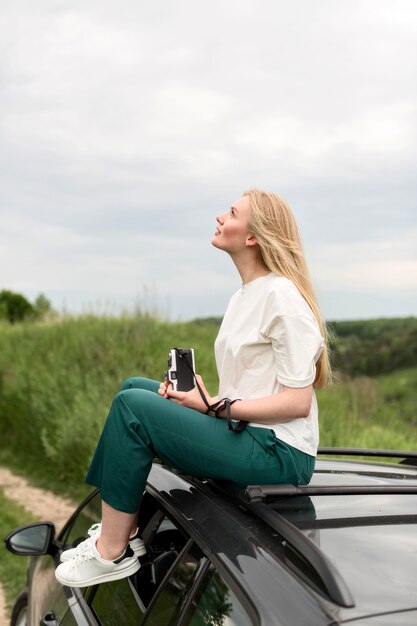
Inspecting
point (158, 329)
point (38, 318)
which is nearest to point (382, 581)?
point (158, 329)

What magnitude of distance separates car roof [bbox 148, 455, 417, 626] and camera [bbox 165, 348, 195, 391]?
376 mm

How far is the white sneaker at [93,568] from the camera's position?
241 centimetres

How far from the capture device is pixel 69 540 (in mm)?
3201

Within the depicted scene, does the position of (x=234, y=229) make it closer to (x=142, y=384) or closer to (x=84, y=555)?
(x=142, y=384)

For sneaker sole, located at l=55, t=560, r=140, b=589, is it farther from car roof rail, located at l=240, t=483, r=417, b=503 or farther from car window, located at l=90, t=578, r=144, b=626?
car roof rail, located at l=240, t=483, r=417, b=503

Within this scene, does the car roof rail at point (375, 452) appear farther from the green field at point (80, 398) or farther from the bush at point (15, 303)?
the bush at point (15, 303)

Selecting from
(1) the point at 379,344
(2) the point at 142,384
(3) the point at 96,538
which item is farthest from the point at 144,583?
(1) the point at 379,344

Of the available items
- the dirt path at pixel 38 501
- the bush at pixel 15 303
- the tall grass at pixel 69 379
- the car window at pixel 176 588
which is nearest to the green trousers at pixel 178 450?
the car window at pixel 176 588

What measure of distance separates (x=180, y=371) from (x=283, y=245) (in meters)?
0.60

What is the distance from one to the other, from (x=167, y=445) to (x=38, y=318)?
1681cm

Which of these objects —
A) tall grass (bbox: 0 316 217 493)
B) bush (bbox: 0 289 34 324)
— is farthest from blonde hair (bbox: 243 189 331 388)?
bush (bbox: 0 289 34 324)

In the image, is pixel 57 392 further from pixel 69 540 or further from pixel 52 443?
pixel 69 540

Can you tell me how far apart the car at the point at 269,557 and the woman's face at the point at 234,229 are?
0.87 metres

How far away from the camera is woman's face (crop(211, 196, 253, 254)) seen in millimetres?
2881
